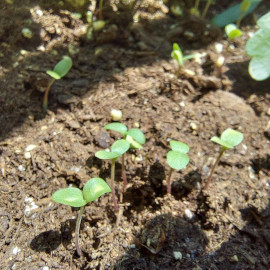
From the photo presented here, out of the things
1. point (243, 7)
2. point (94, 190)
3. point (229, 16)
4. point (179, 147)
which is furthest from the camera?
point (229, 16)

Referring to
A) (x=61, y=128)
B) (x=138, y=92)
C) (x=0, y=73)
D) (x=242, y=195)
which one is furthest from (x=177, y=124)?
(x=0, y=73)

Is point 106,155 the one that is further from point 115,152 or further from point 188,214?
point 188,214

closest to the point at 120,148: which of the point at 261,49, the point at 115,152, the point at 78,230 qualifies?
the point at 115,152

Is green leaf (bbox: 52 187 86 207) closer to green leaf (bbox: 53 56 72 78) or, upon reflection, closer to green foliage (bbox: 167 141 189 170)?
green foliage (bbox: 167 141 189 170)

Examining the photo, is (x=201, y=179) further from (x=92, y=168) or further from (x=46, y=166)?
(x=46, y=166)

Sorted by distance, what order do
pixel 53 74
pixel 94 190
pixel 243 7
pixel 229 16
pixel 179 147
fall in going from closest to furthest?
1. pixel 94 190
2. pixel 179 147
3. pixel 53 74
4. pixel 243 7
5. pixel 229 16

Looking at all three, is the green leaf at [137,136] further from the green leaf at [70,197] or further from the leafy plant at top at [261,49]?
the leafy plant at top at [261,49]

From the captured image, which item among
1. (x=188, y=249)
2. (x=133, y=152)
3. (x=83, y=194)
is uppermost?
(x=83, y=194)
